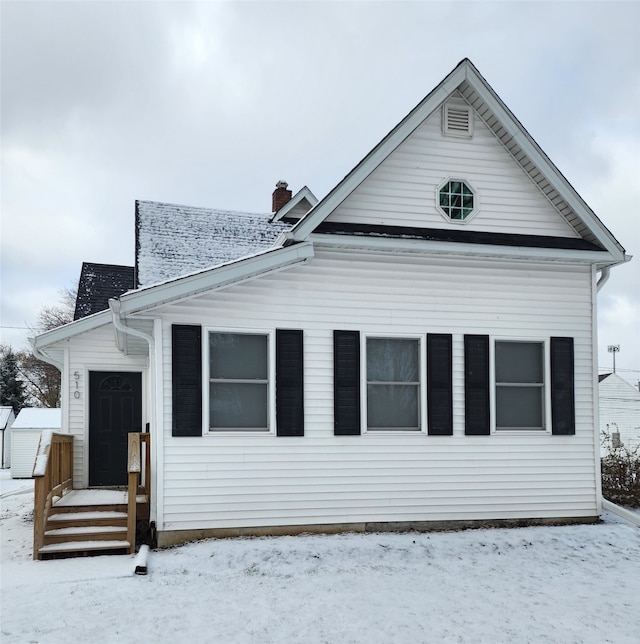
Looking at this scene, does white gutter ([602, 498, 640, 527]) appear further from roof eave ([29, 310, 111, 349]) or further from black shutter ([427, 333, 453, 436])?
roof eave ([29, 310, 111, 349])

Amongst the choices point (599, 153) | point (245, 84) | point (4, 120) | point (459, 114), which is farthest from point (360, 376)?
point (599, 153)

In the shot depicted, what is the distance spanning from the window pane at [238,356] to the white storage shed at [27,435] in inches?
765

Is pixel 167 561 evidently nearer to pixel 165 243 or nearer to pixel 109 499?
pixel 109 499

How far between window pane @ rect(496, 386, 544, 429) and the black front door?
665cm

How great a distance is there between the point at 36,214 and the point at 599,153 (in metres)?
27.3

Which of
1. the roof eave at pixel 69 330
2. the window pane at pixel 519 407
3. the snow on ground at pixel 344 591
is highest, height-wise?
the roof eave at pixel 69 330

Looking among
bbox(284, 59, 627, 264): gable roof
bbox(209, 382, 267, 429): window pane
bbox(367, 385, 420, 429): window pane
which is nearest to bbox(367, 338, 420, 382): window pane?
bbox(367, 385, 420, 429): window pane

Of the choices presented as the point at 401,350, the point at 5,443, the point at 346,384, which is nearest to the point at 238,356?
the point at 346,384

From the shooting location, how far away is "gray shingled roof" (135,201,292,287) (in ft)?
33.2

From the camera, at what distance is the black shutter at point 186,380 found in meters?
7.77

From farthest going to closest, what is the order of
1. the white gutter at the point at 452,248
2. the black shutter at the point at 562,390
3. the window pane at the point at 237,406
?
1. the black shutter at the point at 562,390
2. the white gutter at the point at 452,248
3. the window pane at the point at 237,406

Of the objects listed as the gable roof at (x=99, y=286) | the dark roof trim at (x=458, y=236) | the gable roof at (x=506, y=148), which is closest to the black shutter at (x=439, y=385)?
the dark roof trim at (x=458, y=236)

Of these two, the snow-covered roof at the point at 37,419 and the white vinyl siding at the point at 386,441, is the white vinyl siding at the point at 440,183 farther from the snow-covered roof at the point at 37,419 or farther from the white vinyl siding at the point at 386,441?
the snow-covered roof at the point at 37,419

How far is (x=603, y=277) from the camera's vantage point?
30.7 ft
